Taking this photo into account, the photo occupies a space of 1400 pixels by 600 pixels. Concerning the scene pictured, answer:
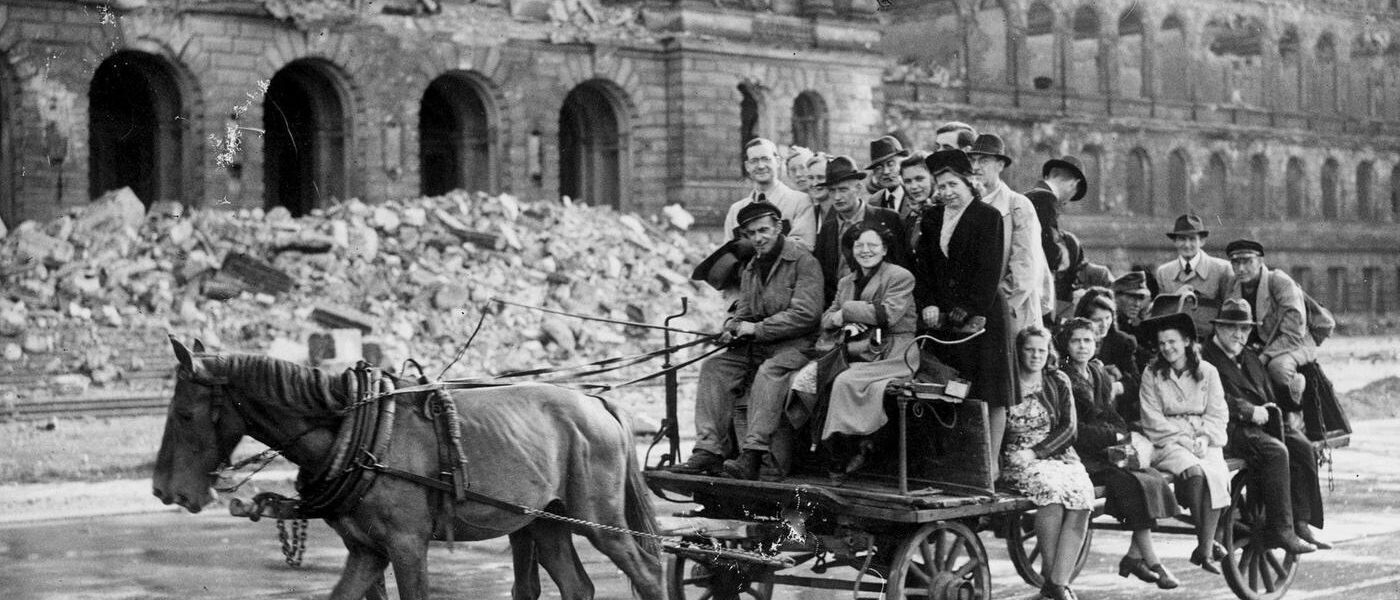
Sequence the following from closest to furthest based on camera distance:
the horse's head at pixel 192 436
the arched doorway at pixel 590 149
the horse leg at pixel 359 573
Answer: the horse's head at pixel 192 436 < the horse leg at pixel 359 573 < the arched doorway at pixel 590 149

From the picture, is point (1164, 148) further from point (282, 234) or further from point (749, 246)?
point (749, 246)

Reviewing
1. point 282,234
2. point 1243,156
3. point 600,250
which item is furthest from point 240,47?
point 1243,156

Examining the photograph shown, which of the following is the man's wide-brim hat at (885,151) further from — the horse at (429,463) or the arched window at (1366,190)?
the arched window at (1366,190)

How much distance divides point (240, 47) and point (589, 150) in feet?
28.6

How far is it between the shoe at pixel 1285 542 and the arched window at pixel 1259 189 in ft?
137

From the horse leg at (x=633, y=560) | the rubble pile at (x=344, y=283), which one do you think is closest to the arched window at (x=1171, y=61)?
the rubble pile at (x=344, y=283)

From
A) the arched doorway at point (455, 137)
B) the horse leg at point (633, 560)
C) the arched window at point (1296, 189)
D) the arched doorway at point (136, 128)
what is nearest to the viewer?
the horse leg at point (633, 560)

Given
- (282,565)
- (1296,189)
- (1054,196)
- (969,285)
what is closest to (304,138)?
(282,565)

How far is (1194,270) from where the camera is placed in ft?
36.5

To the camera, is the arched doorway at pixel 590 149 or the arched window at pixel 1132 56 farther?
the arched window at pixel 1132 56

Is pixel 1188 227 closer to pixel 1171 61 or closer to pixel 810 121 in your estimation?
pixel 810 121

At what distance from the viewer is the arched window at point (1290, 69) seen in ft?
171

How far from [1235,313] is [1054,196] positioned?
133cm

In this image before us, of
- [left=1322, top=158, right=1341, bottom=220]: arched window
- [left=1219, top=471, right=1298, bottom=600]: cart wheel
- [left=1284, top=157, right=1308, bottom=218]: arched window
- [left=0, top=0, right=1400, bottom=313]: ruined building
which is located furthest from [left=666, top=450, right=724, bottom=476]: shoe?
[left=1322, top=158, right=1341, bottom=220]: arched window
